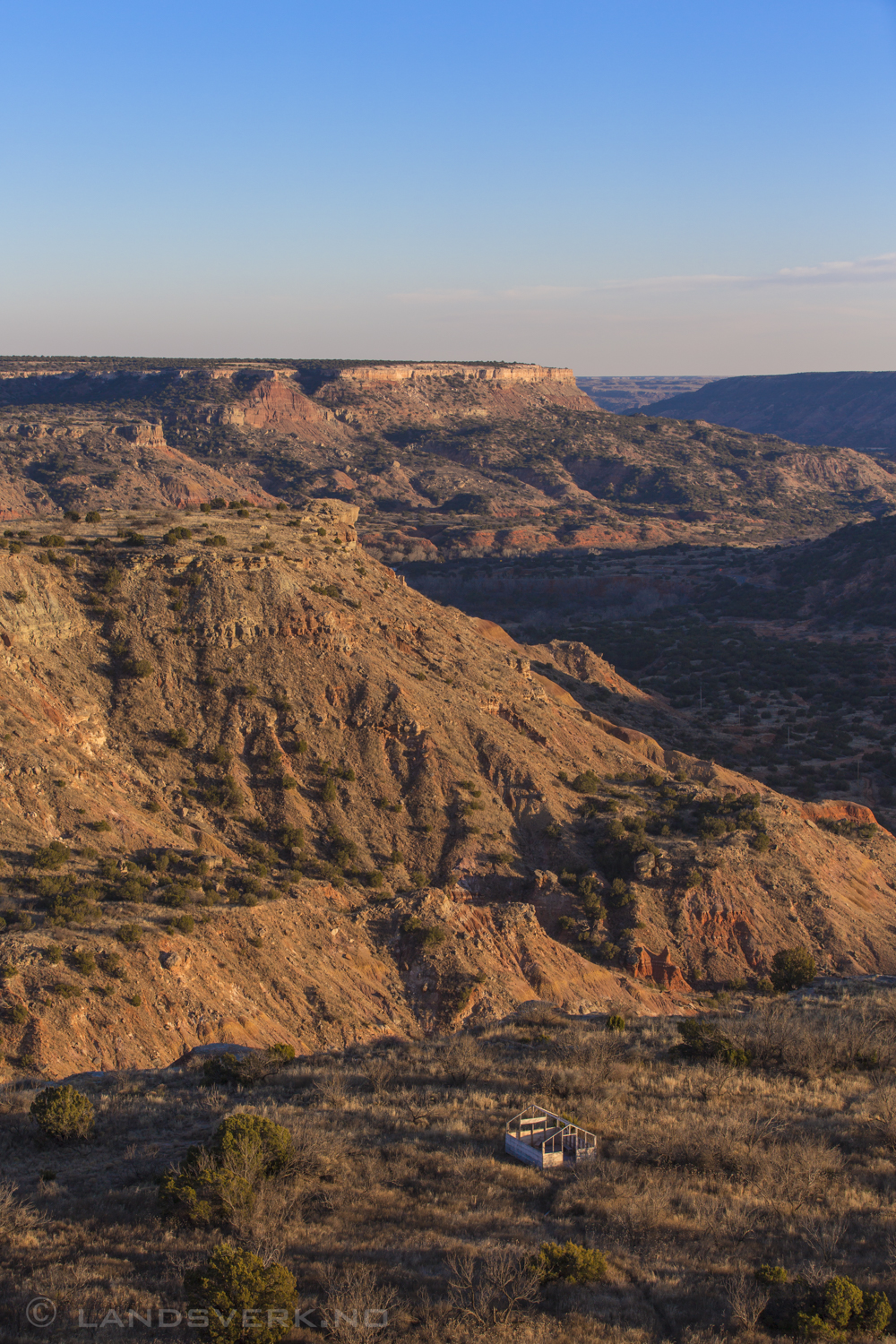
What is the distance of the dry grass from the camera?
36.7ft

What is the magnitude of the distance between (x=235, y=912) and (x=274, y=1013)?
3096 millimetres

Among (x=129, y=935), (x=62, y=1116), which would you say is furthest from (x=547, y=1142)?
(x=129, y=935)

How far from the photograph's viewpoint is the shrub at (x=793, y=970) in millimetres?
30406

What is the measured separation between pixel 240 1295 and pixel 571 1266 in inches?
147

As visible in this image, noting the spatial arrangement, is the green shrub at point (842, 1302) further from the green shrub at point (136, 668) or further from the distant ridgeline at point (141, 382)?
the distant ridgeline at point (141, 382)

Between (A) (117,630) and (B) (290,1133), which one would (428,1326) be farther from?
(A) (117,630)

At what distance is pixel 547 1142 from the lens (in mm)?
15008

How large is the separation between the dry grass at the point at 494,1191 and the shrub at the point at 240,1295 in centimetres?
42

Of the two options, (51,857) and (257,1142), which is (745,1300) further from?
(51,857)

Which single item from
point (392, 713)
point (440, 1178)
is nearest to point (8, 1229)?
point (440, 1178)

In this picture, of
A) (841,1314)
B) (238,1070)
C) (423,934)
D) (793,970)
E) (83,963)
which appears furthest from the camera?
(793,970)

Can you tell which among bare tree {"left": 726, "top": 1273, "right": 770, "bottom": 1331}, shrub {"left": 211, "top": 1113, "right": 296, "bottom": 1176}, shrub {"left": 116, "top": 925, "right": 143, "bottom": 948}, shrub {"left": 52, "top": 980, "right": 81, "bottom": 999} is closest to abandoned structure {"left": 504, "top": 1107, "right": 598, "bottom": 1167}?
shrub {"left": 211, "top": 1113, "right": 296, "bottom": 1176}

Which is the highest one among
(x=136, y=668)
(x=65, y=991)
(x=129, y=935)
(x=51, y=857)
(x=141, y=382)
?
(x=141, y=382)

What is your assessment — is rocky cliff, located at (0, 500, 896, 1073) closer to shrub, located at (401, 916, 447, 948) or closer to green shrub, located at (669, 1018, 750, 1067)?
shrub, located at (401, 916, 447, 948)
